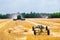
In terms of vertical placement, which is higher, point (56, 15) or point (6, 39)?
point (6, 39)

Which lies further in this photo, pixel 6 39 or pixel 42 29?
pixel 42 29

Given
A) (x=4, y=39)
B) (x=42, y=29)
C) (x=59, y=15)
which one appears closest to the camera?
(x=4, y=39)

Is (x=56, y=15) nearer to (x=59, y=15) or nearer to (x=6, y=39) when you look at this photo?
(x=59, y=15)

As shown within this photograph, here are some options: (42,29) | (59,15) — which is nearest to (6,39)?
(42,29)

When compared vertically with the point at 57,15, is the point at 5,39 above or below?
above

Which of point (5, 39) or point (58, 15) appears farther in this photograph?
point (58, 15)

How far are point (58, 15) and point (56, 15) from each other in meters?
3.39

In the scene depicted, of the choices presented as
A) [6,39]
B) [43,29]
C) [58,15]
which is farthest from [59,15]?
[6,39]

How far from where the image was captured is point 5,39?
20.9 metres

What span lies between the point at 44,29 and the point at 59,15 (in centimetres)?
16038

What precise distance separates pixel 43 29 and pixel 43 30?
→ 119 centimetres

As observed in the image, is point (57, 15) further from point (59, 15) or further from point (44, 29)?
point (44, 29)

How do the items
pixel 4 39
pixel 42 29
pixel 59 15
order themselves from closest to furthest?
pixel 4 39 < pixel 42 29 < pixel 59 15

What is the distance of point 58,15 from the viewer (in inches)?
7589
